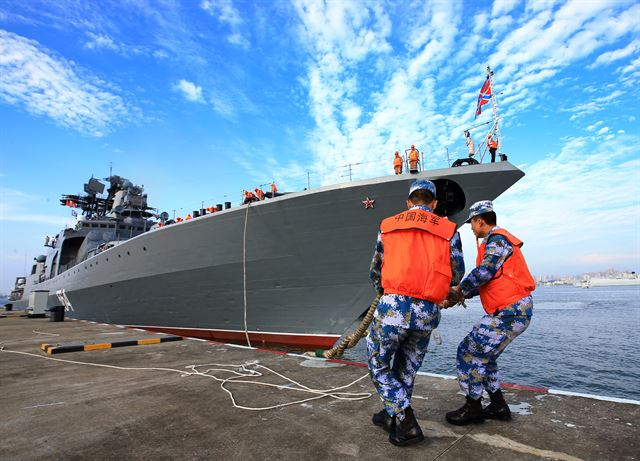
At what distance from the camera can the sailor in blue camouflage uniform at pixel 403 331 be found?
2.32m

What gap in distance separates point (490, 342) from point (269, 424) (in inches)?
69.0

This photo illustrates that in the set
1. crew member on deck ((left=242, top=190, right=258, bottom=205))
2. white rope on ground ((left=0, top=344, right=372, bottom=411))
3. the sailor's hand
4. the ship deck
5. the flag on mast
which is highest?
the flag on mast

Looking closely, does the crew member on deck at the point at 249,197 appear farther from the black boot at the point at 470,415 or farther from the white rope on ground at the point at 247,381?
the black boot at the point at 470,415

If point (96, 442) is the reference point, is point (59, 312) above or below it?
above

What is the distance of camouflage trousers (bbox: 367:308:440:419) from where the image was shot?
235 cm

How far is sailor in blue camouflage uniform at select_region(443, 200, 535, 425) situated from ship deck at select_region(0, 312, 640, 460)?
0.54ft

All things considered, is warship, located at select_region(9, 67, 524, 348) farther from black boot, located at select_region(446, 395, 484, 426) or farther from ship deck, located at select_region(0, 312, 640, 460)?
black boot, located at select_region(446, 395, 484, 426)

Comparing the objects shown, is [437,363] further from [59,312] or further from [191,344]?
[59,312]

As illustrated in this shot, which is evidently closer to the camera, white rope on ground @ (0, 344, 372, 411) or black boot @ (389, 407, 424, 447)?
black boot @ (389, 407, 424, 447)

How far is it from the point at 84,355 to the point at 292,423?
198 inches

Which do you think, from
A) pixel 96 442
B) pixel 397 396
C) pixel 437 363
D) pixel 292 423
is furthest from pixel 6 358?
pixel 437 363

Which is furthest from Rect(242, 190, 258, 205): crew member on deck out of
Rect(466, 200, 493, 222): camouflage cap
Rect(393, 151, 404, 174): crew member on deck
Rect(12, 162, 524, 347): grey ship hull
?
Rect(466, 200, 493, 222): camouflage cap

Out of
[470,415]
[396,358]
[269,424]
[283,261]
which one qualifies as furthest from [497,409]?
[283,261]

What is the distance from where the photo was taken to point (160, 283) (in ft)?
38.4
